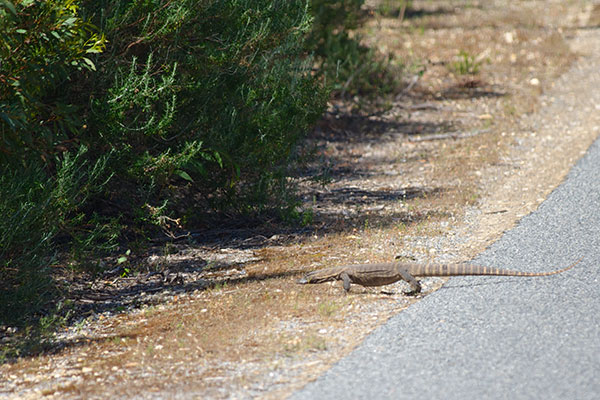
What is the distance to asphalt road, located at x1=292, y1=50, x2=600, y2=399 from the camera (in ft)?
14.2

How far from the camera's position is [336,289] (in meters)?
6.61

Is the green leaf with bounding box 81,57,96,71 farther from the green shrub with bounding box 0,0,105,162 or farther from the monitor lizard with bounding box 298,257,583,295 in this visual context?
the monitor lizard with bounding box 298,257,583,295

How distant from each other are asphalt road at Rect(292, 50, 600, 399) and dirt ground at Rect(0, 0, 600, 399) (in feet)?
0.85

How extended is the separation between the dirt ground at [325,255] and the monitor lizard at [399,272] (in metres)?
0.13

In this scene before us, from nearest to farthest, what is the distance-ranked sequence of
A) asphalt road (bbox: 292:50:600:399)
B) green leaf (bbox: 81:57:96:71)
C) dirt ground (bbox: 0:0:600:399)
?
asphalt road (bbox: 292:50:600:399)
dirt ground (bbox: 0:0:600:399)
green leaf (bbox: 81:57:96:71)

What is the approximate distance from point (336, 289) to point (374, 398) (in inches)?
92.9

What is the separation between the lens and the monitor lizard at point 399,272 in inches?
247

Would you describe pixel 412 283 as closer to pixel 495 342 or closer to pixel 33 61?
pixel 495 342

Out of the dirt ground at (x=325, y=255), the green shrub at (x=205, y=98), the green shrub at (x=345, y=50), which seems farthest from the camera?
the green shrub at (x=345, y=50)

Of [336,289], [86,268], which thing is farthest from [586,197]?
[86,268]

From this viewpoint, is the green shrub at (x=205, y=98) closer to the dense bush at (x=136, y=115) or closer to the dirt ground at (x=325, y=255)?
the dense bush at (x=136, y=115)

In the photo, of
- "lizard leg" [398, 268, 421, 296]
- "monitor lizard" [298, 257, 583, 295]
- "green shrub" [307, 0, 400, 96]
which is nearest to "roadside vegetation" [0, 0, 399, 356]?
"monitor lizard" [298, 257, 583, 295]

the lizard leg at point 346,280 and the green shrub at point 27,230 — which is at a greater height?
the green shrub at point 27,230

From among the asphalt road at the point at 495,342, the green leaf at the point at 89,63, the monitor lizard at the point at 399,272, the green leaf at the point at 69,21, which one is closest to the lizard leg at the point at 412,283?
the monitor lizard at the point at 399,272
